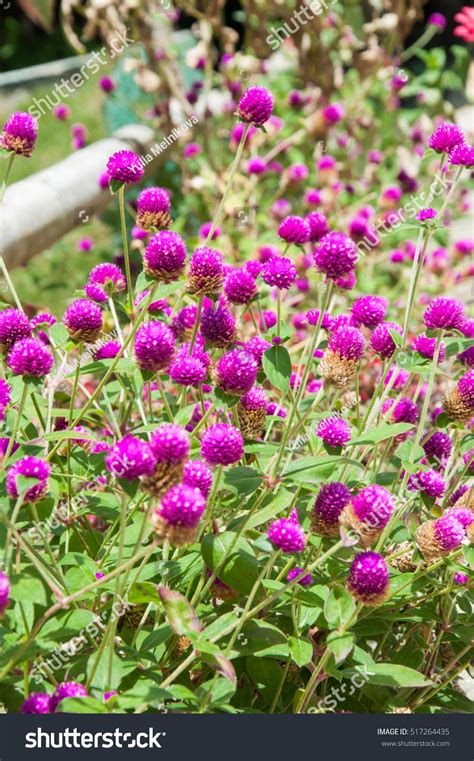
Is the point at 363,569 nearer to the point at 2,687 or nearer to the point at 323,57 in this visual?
the point at 2,687

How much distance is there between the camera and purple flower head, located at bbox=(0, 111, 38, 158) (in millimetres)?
1432

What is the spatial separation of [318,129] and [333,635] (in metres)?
3.08

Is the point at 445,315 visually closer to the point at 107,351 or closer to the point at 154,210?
the point at 154,210

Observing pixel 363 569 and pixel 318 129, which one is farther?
pixel 318 129

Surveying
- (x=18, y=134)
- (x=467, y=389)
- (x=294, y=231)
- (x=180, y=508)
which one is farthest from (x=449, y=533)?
(x=18, y=134)

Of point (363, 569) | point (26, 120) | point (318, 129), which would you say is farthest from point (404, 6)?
point (363, 569)

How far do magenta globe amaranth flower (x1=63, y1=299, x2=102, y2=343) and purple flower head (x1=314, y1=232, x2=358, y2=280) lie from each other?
352 mm

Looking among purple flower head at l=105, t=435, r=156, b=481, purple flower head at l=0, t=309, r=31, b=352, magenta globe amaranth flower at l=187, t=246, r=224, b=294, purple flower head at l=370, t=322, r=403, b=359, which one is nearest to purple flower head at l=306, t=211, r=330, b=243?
purple flower head at l=370, t=322, r=403, b=359

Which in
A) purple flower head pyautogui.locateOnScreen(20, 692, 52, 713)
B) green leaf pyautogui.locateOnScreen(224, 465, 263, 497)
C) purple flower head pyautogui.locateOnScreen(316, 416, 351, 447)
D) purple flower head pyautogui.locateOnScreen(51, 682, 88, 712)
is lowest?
purple flower head pyautogui.locateOnScreen(316, 416, 351, 447)

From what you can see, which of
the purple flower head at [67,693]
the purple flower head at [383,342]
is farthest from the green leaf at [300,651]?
the purple flower head at [383,342]

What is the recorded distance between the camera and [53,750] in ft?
3.60

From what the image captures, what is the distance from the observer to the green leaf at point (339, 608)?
1.07m

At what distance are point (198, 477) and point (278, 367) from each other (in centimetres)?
21

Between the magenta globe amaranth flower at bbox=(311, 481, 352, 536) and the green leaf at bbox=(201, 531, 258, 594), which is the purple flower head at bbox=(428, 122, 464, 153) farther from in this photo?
the green leaf at bbox=(201, 531, 258, 594)
